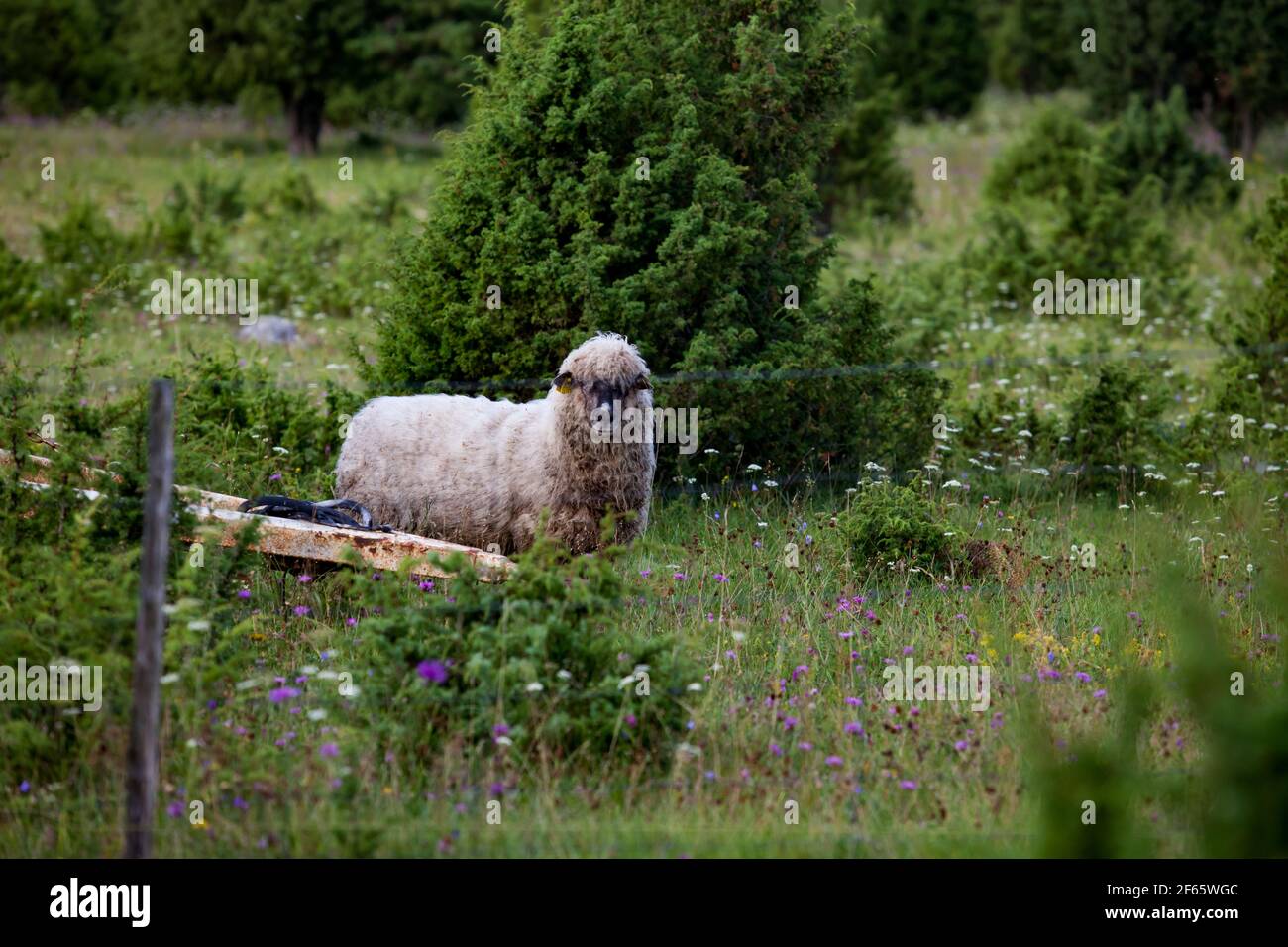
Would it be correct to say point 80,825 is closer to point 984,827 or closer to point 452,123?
point 984,827

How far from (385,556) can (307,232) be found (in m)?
15.1

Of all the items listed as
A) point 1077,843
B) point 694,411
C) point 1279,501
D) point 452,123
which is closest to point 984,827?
point 1077,843

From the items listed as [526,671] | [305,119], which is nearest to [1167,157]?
[526,671]

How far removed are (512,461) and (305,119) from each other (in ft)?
111

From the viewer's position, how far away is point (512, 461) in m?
8.79

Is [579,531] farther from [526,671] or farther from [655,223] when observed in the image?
[655,223]

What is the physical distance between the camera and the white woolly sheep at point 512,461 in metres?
8.33

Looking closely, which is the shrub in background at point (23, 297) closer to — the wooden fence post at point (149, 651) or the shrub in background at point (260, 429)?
the shrub in background at point (260, 429)

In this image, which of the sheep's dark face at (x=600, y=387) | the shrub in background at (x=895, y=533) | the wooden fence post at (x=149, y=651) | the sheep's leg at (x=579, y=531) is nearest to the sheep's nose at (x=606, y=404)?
the sheep's dark face at (x=600, y=387)

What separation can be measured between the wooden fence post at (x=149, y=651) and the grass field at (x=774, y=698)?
1.35ft

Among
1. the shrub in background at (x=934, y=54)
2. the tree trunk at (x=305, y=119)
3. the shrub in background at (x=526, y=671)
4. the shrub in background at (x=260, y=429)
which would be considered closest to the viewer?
the shrub in background at (x=526, y=671)

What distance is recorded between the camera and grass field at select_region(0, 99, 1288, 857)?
5.42 metres

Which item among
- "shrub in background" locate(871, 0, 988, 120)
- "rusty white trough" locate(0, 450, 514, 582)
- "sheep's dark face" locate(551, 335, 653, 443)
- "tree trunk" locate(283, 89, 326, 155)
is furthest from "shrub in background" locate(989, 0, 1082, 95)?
"rusty white trough" locate(0, 450, 514, 582)

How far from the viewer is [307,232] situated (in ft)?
70.7
